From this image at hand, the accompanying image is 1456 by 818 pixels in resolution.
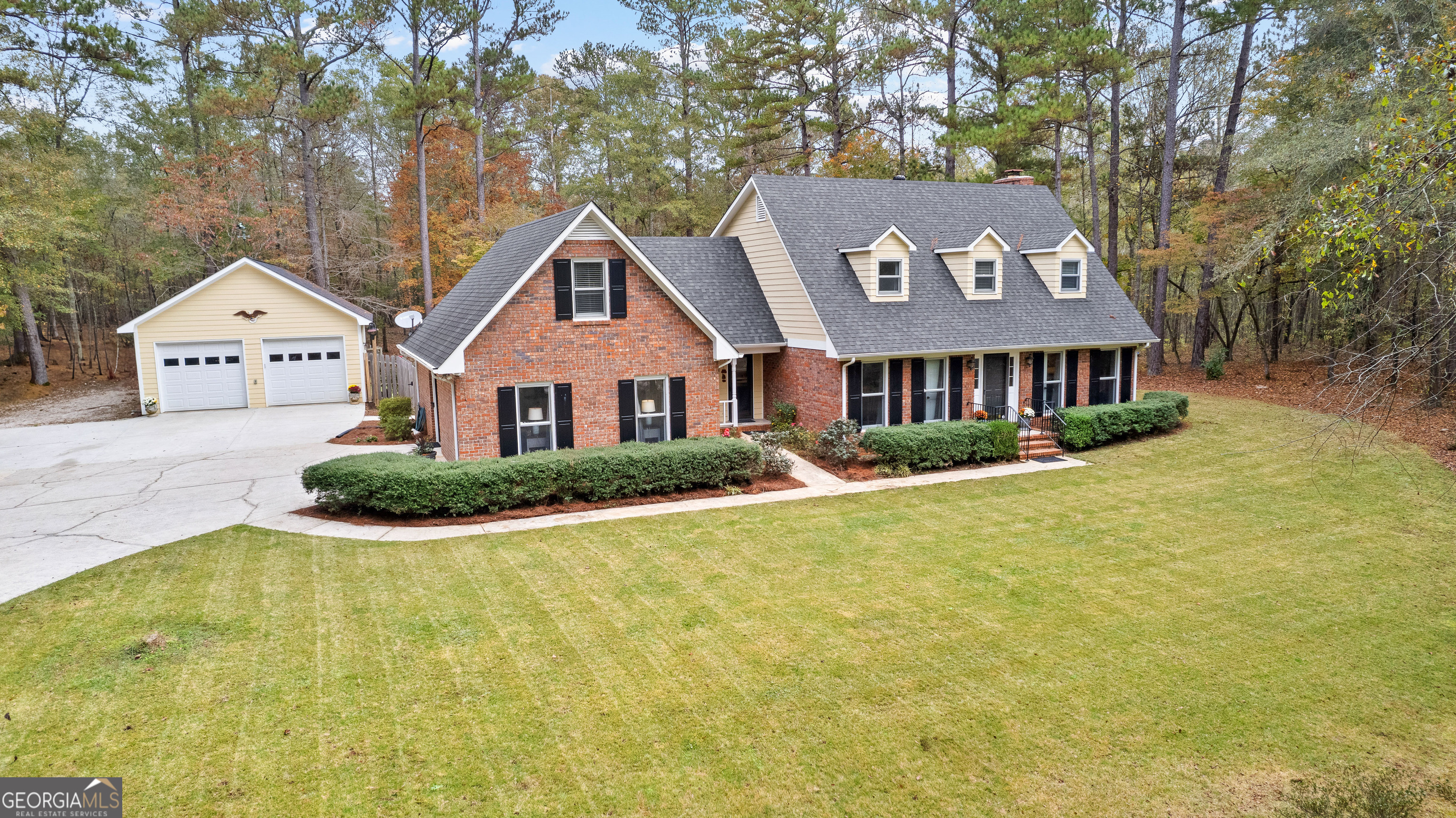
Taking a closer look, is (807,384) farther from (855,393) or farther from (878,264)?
(878,264)

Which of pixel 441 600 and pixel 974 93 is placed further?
pixel 974 93

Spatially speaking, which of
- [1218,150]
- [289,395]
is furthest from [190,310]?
[1218,150]

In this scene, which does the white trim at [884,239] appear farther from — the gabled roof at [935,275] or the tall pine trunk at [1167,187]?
the tall pine trunk at [1167,187]

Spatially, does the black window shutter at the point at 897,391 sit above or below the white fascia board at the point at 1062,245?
below

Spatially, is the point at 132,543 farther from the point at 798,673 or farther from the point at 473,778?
the point at 798,673

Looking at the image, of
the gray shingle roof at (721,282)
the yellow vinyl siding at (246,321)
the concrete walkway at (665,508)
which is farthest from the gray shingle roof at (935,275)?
the yellow vinyl siding at (246,321)

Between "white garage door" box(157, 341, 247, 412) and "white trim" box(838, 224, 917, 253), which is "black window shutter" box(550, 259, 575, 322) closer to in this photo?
"white trim" box(838, 224, 917, 253)
